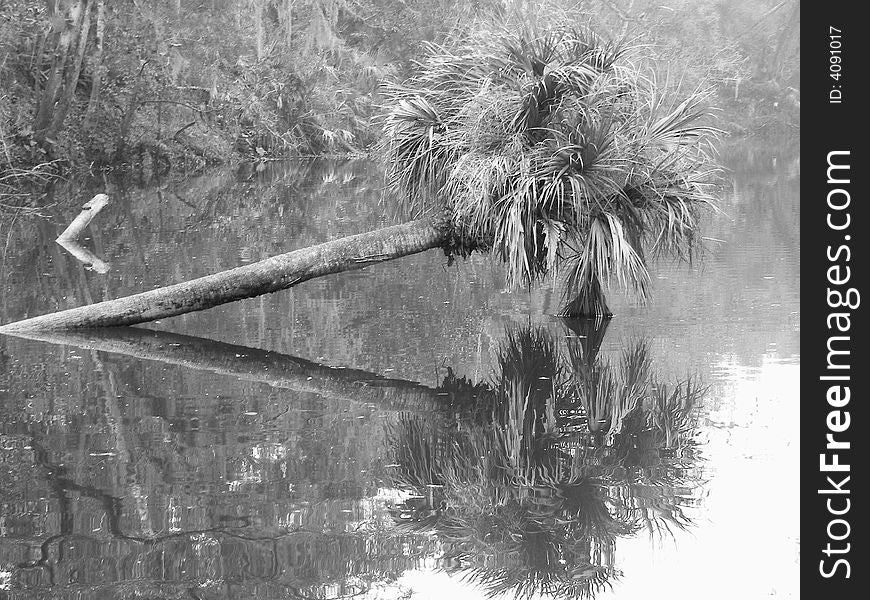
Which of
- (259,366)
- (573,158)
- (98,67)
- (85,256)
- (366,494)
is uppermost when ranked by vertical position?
(98,67)

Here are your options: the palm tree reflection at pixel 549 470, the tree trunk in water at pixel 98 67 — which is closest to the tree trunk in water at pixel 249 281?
the palm tree reflection at pixel 549 470

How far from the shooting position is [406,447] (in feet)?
21.9

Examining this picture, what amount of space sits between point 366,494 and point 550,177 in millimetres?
4756

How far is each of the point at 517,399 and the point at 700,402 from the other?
50.3 inches

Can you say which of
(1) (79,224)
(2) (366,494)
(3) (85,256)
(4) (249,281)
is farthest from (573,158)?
(1) (79,224)

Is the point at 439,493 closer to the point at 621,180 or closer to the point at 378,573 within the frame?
the point at 378,573

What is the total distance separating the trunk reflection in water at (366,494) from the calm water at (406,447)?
0.06 feet
